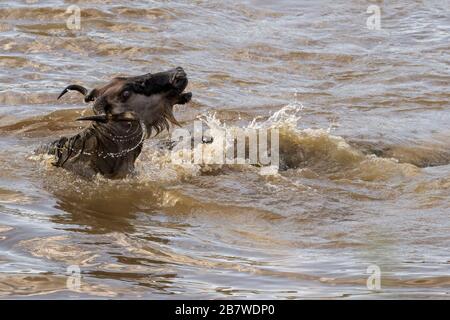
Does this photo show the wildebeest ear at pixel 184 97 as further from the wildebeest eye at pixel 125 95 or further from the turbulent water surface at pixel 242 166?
the turbulent water surface at pixel 242 166

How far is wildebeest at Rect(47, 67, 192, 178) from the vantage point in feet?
24.0

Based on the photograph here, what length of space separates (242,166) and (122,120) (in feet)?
4.68

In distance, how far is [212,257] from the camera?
6.27 m

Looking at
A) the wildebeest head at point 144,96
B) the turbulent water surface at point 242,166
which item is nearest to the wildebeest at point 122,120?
the wildebeest head at point 144,96

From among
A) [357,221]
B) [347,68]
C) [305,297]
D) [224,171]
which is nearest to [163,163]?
[224,171]

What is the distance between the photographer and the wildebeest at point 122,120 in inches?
288

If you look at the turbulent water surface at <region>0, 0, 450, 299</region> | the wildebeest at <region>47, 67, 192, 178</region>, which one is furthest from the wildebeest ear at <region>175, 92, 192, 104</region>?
the turbulent water surface at <region>0, 0, 450, 299</region>

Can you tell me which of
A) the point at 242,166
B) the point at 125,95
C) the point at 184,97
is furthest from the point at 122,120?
the point at 242,166

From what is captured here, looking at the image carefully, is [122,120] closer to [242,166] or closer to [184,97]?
[184,97]

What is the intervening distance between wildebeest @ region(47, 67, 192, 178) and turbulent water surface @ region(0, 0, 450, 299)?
16 centimetres

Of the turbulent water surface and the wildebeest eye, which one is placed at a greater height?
the wildebeest eye

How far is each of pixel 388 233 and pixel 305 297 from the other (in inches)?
59.4

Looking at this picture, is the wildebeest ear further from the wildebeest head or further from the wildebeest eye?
the wildebeest eye

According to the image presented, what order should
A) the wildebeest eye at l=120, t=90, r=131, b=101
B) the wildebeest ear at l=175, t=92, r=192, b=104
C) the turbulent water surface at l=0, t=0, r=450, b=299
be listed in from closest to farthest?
the turbulent water surface at l=0, t=0, r=450, b=299 → the wildebeest eye at l=120, t=90, r=131, b=101 → the wildebeest ear at l=175, t=92, r=192, b=104
